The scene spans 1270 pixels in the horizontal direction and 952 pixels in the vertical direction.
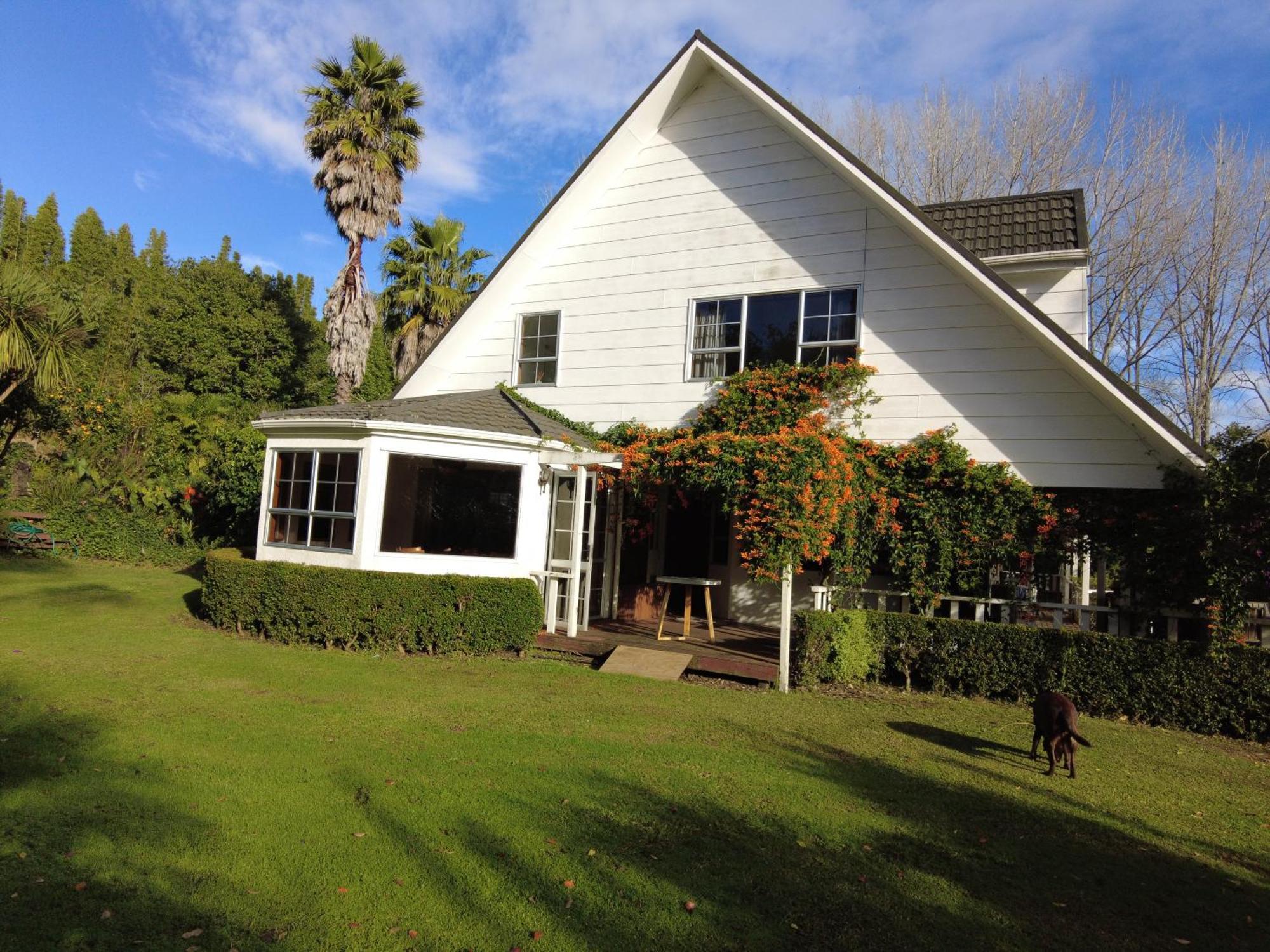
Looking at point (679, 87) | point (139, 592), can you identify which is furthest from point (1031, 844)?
point (139, 592)

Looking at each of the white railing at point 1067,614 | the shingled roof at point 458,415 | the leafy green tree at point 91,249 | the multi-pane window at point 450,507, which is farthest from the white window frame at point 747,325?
the leafy green tree at point 91,249

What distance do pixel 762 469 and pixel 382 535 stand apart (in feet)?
17.2

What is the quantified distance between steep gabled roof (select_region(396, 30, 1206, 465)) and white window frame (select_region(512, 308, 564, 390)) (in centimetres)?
66

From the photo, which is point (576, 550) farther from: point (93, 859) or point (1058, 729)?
point (93, 859)

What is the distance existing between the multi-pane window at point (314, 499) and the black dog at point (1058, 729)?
27.8 ft

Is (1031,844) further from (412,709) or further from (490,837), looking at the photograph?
(412,709)

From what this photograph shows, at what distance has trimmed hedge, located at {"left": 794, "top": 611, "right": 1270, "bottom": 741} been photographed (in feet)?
26.7

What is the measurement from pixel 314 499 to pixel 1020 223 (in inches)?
455

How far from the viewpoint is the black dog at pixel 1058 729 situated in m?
6.35

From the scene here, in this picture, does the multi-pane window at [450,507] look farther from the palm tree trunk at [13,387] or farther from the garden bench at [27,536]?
the garden bench at [27,536]

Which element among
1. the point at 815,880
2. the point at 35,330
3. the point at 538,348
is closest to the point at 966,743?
the point at 815,880

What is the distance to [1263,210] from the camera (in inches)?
852

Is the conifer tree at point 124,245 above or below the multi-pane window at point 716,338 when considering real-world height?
above

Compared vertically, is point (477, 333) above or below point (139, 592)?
above
